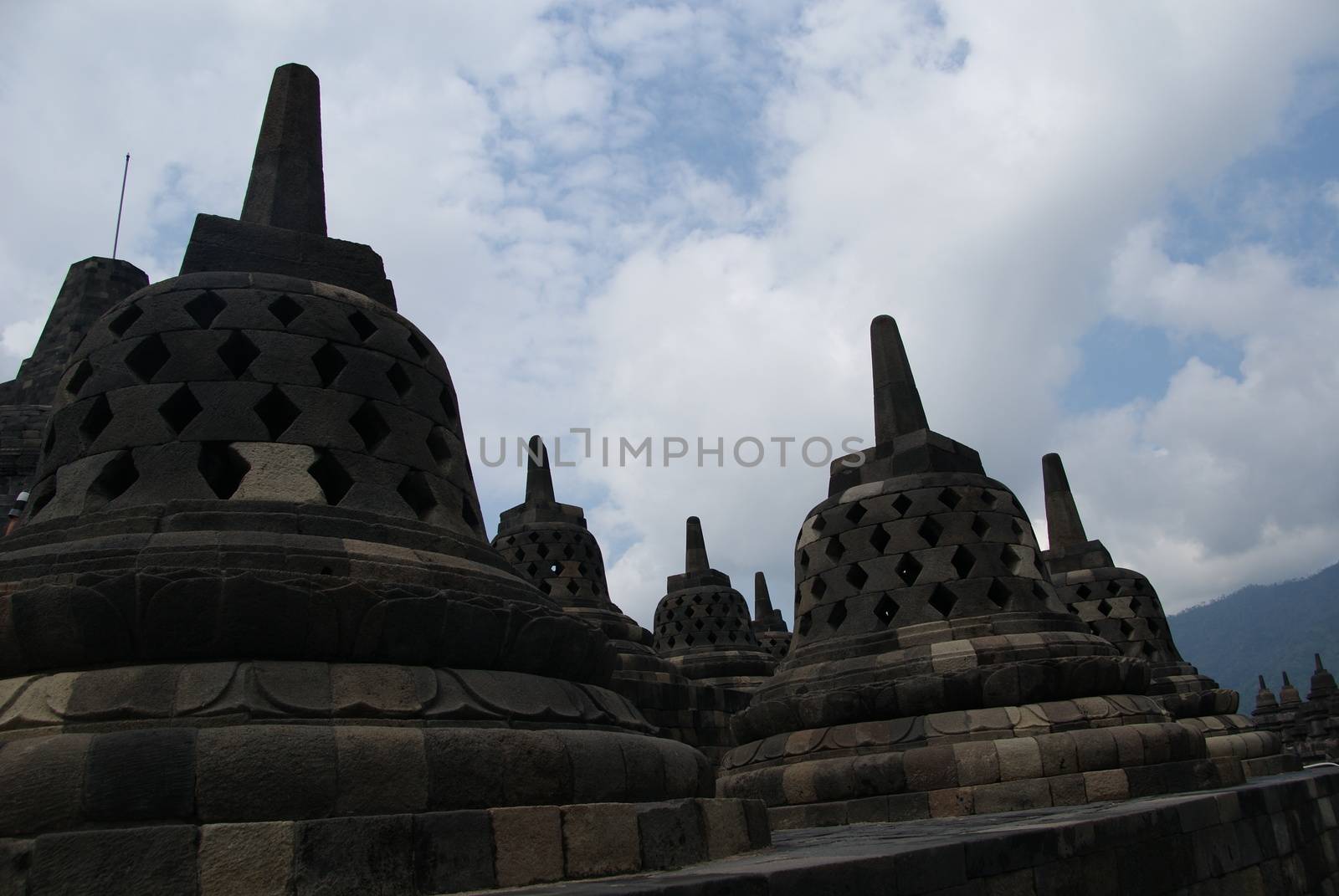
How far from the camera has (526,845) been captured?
3535 mm

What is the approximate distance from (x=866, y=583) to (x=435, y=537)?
15.9ft

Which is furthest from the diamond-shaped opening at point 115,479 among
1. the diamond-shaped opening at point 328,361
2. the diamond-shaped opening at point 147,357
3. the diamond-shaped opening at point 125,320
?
the diamond-shaped opening at point 328,361

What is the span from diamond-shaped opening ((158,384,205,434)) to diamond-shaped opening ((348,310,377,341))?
918 millimetres

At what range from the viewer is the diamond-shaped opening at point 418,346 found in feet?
18.3

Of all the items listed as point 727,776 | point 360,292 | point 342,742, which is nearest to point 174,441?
point 360,292

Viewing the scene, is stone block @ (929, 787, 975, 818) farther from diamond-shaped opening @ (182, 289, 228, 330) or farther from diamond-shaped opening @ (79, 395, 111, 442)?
diamond-shaped opening @ (79, 395, 111, 442)

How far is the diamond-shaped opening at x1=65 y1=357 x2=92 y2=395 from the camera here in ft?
16.6

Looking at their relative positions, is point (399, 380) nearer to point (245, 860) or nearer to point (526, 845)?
point (526, 845)

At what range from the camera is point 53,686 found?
11.5ft

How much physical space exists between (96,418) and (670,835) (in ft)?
11.4

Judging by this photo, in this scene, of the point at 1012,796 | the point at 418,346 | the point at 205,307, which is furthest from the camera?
the point at 1012,796

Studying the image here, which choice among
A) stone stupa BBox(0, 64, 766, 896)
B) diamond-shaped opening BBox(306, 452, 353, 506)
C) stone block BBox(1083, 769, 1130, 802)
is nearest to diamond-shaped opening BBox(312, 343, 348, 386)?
stone stupa BBox(0, 64, 766, 896)

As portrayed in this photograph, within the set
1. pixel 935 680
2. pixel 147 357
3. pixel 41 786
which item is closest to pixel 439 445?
pixel 147 357

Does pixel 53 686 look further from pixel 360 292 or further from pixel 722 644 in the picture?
pixel 722 644
